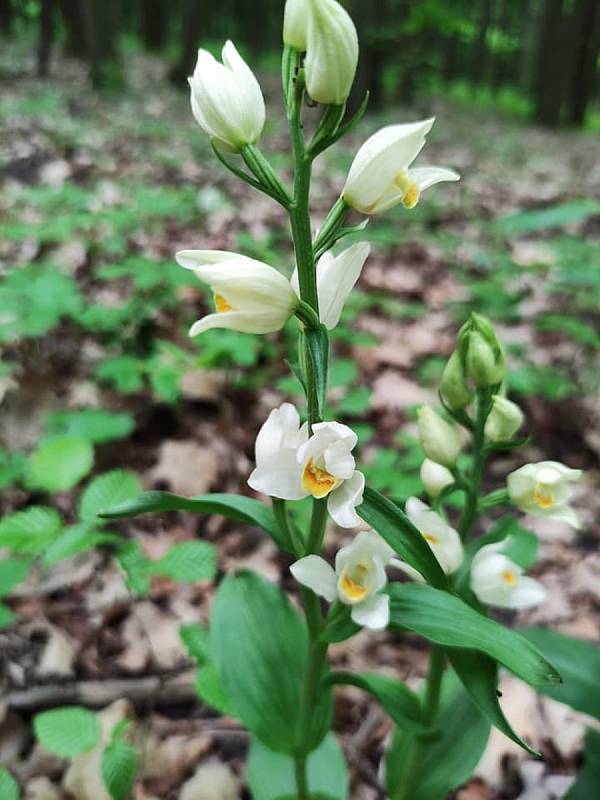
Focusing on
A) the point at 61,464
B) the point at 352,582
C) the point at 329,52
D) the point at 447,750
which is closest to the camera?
the point at 329,52

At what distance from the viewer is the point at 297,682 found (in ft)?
4.68

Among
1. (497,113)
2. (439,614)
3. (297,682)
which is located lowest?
(497,113)

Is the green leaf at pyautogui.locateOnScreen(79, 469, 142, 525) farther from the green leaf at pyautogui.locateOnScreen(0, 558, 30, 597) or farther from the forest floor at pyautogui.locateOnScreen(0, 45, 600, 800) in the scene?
the forest floor at pyautogui.locateOnScreen(0, 45, 600, 800)

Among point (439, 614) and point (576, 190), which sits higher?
point (439, 614)

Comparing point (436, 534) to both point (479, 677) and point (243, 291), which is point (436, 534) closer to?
point (479, 677)

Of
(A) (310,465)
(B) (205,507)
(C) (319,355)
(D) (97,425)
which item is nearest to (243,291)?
(C) (319,355)

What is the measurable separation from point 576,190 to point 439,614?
752 centimetres

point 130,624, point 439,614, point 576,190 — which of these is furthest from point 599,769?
point 576,190

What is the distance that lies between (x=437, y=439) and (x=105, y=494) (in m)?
0.77

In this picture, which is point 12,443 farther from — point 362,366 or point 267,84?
point 267,84

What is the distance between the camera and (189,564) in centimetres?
155

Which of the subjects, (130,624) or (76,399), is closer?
(130,624)

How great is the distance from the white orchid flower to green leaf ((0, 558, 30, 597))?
83 centimetres

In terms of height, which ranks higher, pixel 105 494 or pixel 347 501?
pixel 347 501
